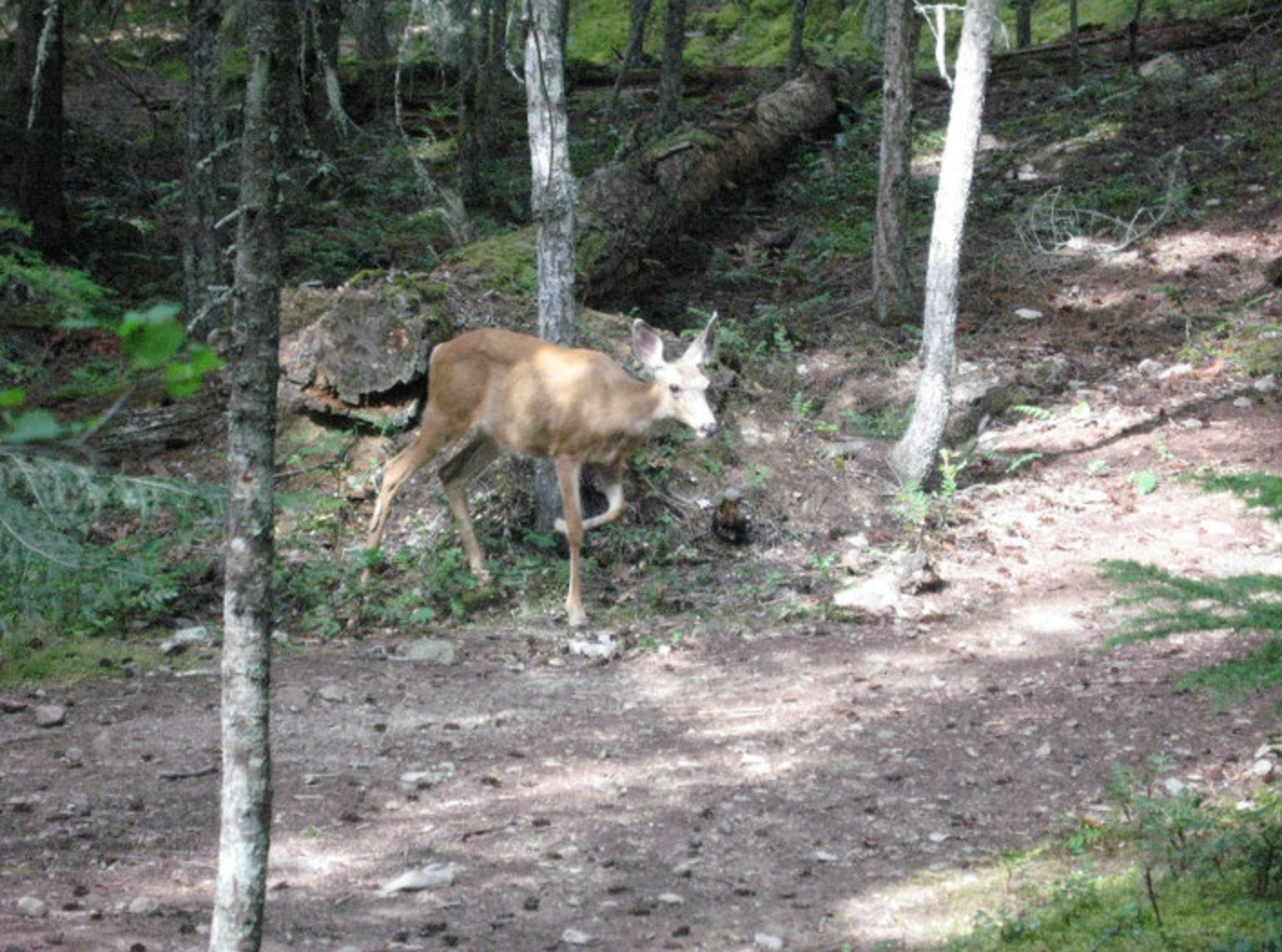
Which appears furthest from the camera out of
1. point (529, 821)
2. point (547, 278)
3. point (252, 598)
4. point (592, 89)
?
point (592, 89)

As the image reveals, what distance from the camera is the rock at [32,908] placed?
5039mm

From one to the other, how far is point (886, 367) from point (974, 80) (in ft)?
11.8

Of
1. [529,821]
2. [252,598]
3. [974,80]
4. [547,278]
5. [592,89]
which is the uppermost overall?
[592,89]

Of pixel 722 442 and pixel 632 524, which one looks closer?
pixel 632 524

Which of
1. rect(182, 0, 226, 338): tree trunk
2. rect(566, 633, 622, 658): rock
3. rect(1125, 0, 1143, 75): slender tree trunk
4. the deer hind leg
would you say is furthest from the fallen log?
rect(1125, 0, 1143, 75): slender tree trunk

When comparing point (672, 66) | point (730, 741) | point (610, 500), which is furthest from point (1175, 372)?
point (672, 66)

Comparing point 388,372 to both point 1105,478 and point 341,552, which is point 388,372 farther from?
point 1105,478

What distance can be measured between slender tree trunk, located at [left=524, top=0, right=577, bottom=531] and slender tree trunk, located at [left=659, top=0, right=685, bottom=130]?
914 centimetres

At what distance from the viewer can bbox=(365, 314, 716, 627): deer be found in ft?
33.6

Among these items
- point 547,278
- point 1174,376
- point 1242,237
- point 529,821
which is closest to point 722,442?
point 547,278

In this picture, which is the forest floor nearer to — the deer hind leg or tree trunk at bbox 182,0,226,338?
the deer hind leg

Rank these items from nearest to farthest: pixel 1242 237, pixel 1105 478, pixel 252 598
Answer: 1. pixel 252 598
2. pixel 1105 478
3. pixel 1242 237

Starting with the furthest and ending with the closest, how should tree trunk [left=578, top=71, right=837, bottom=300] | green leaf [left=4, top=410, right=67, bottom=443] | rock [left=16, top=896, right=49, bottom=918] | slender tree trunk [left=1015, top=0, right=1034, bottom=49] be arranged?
slender tree trunk [left=1015, top=0, right=1034, bottom=49]
tree trunk [left=578, top=71, right=837, bottom=300]
rock [left=16, top=896, right=49, bottom=918]
green leaf [left=4, top=410, right=67, bottom=443]

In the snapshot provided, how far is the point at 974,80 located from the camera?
11.0 metres
